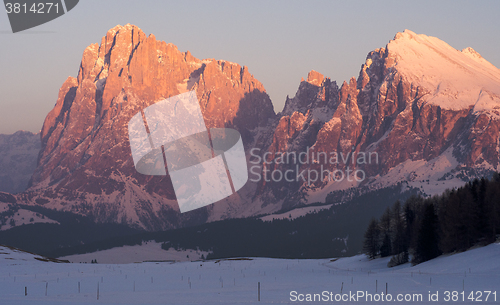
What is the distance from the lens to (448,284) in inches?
3135

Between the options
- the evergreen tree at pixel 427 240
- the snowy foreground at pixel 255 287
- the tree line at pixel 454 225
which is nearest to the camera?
the snowy foreground at pixel 255 287

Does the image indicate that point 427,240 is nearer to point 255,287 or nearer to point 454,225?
point 454,225

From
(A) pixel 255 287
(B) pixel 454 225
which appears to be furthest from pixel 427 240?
(A) pixel 255 287

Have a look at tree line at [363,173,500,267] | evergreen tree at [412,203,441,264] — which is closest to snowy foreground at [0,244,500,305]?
tree line at [363,173,500,267]

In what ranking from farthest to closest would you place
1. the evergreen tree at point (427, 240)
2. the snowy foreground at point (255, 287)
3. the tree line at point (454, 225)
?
the evergreen tree at point (427, 240) → the tree line at point (454, 225) → the snowy foreground at point (255, 287)

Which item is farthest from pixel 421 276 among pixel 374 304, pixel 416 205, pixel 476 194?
pixel 416 205

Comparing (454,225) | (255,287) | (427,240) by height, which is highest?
(454,225)

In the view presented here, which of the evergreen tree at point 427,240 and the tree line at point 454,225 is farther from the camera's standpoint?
the evergreen tree at point 427,240

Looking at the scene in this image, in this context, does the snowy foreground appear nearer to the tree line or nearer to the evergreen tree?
the tree line

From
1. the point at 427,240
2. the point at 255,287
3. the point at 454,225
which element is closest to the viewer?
the point at 255,287

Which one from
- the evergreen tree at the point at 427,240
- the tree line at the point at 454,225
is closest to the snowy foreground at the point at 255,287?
the tree line at the point at 454,225

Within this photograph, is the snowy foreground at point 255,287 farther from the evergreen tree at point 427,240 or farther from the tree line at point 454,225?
the evergreen tree at point 427,240

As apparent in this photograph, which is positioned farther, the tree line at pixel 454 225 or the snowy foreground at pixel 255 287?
the tree line at pixel 454 225

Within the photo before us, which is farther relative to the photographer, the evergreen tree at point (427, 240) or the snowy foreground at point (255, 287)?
the evergreen tree at point (427, 240)
